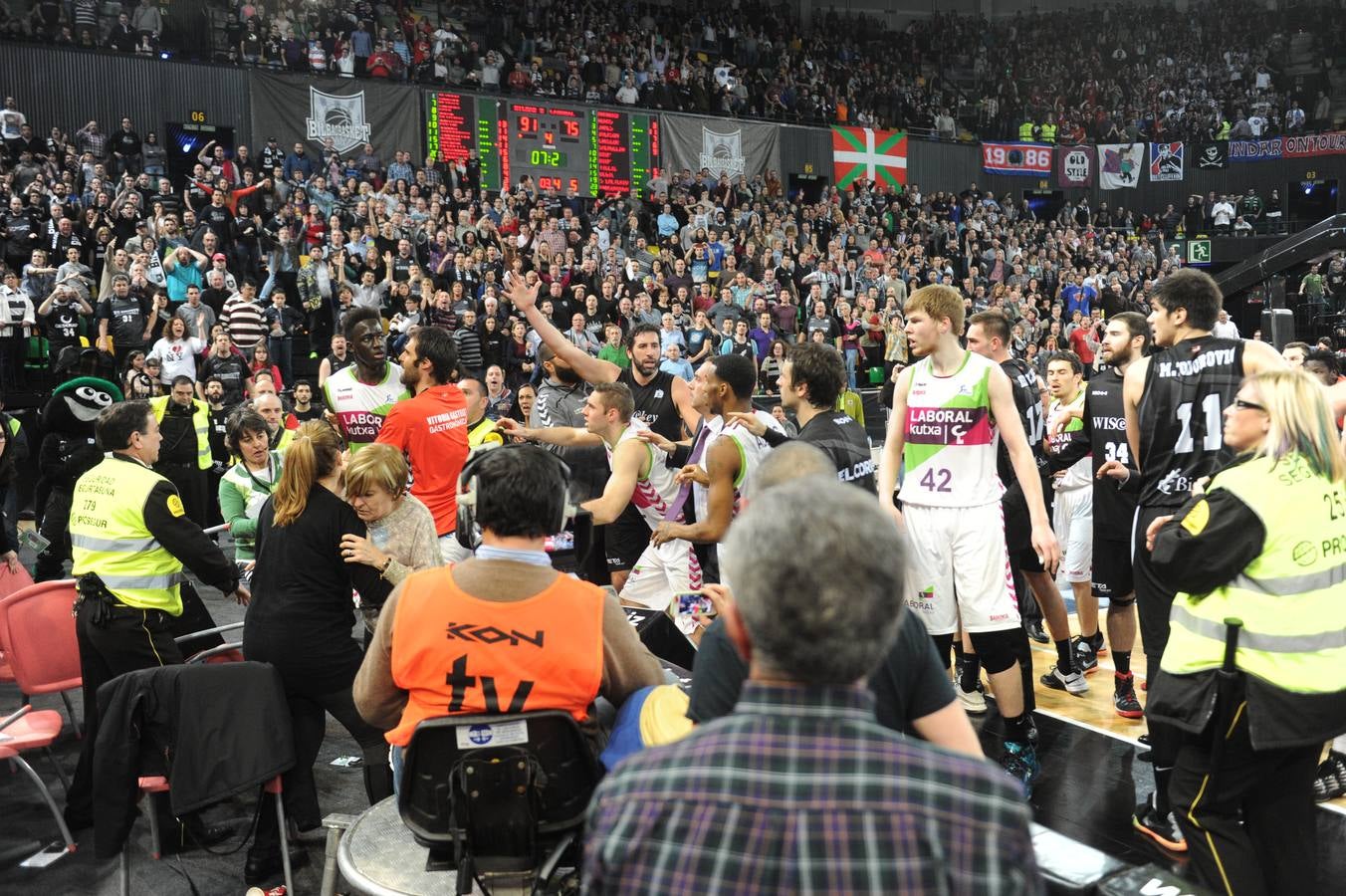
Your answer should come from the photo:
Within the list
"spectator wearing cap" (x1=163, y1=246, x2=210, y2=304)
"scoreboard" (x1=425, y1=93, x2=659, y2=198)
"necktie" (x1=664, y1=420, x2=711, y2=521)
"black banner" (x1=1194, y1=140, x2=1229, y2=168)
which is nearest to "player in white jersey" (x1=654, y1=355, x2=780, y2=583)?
"necktie" (x1=664, y1=420, x2=711, y2=521)

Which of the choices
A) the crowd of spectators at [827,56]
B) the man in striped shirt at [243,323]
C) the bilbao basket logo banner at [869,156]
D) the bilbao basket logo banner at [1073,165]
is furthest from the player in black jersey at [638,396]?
the bilbao basket logo banner at [1073,165]

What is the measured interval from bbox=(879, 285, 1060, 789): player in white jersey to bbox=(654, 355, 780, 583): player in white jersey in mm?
614

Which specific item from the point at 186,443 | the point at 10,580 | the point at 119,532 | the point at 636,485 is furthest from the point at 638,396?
the point at 186,443

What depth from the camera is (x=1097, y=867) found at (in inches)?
87.4

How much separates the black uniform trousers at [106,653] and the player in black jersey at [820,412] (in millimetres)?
2554

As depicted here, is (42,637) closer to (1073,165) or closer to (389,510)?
(389,510)

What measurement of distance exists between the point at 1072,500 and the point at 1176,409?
7.20 ft

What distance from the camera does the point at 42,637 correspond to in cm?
490

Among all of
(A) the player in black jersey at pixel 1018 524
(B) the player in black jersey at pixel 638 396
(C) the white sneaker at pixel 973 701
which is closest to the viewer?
(C) the white sneaker at pixel 973 701

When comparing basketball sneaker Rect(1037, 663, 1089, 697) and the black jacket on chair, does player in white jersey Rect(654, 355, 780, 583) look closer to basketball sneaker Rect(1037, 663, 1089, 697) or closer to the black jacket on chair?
the black jacket on chair

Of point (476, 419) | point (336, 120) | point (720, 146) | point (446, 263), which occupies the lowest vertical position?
point (476, 419)

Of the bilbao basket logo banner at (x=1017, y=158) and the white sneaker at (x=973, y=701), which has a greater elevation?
the bilbao basket logo banner at (x=1017, y=158)

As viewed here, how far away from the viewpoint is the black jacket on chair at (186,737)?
3.58 meters

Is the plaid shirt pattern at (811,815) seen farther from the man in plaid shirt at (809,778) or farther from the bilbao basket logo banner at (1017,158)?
the bilbao basket logo banner at (1017,158)
